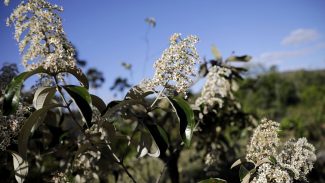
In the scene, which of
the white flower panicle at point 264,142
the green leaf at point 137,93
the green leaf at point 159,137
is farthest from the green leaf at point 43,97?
the white flower panicle at point 264,142

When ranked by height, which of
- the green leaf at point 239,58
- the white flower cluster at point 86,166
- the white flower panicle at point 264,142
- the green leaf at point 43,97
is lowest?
the white flower cluster at point 86,166

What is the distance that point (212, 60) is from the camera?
3.02 m

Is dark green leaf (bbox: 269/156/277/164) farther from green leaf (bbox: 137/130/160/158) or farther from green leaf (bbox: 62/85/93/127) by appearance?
green leaf (bbox: 62/85/93/127)

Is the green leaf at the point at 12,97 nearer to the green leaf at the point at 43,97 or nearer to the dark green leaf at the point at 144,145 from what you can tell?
the green leaf at the point at 43,97

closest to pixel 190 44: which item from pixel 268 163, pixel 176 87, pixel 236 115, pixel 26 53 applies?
pixel 176 87

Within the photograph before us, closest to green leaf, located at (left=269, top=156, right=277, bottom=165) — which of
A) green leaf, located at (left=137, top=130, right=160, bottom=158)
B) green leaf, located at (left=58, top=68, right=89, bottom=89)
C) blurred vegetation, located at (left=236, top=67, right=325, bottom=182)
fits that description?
green leaf, located at (left=137, top=130, right=160, bottom=158)

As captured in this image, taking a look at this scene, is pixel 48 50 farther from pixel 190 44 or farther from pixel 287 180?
pixel 287 180

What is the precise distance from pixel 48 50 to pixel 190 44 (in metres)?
0.65

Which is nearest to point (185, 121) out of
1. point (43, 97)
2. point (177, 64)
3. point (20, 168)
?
point (177, 64)

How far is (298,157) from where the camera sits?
5.42 ft

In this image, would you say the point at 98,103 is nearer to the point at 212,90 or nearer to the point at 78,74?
the point at 78,74

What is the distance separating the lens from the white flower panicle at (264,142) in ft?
5.29

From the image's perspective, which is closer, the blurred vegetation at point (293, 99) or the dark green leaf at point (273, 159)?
the dark green leaf at point (273, 159)

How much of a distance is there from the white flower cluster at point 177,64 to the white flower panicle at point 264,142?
0.41 m
